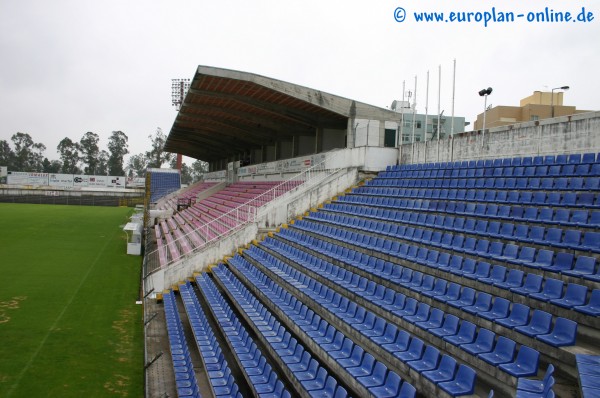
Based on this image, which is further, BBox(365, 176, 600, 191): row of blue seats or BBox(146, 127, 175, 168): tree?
BBox(146, 127, 175, 168): tree

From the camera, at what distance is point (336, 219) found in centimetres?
1312

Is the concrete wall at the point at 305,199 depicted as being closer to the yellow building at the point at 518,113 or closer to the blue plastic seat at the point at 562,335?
the blue plastic seat at the point at 562,335

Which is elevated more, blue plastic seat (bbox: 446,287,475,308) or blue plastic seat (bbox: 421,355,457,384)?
blue plastic seat (bbox: 446,287,475,308)

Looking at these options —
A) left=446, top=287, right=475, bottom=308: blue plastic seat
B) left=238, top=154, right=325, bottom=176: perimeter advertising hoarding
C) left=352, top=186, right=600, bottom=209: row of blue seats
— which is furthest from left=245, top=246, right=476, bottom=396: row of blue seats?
left=238, top=154, right=325, bottom=176: perimeter advertising hoarding

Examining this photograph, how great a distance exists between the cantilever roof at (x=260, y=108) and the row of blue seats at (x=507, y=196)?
282 inches

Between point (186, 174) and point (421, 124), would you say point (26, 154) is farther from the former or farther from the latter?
point (421, 124)

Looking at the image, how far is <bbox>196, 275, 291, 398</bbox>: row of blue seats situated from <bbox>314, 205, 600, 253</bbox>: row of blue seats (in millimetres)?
4118

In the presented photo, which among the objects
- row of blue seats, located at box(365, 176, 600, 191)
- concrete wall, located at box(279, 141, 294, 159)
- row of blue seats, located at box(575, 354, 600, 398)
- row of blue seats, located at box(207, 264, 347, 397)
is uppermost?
concrete wall, located at box(279, 141, 294, 159)

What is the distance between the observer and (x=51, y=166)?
11225 cm

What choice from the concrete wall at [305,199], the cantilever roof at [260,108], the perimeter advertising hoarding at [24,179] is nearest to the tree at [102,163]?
the perimeter advertising hoarding at [24,179]

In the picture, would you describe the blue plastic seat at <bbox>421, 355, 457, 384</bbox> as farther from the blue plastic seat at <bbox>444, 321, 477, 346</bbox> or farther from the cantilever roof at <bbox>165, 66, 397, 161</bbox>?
the cantilever roof at <bbox>165, 66, 397, 161</bbox>

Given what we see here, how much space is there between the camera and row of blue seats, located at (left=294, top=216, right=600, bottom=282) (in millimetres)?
6039

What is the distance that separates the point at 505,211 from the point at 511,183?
1427mm

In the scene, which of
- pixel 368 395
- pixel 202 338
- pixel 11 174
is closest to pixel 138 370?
pixel 202 338
